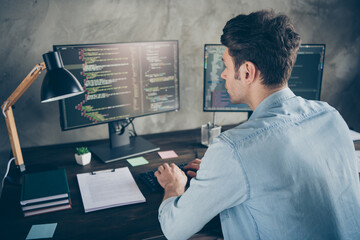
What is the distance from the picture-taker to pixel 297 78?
5.94 ft

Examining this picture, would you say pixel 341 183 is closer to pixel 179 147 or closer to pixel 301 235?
pixel 301 235

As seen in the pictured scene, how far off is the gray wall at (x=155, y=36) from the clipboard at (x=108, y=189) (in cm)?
51

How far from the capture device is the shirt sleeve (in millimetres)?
874

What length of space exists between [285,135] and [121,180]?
762 millimetres

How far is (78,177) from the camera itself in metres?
1.39

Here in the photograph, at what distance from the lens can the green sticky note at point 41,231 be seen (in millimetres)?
1023

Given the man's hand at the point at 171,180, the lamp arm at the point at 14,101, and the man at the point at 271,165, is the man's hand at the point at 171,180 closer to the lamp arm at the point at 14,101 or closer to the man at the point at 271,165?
the man at the point at 271,165

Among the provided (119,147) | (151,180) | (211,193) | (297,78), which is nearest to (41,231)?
(151,180)

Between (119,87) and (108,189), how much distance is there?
1.71ft

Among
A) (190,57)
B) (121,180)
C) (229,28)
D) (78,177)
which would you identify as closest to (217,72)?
(190,57)

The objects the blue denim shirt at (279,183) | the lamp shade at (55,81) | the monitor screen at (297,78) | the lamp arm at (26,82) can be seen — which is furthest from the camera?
the monitor screen at (297,78)

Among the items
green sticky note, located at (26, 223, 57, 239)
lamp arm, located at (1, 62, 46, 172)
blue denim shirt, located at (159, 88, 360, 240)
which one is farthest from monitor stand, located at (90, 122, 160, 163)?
blue denim shirt, located at (159, 88, 360, 240)

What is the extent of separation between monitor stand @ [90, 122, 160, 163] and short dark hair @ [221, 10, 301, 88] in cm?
83

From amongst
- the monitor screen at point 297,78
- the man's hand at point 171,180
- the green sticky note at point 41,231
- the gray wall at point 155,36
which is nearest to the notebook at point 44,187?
the green sticky note at point 41,231
